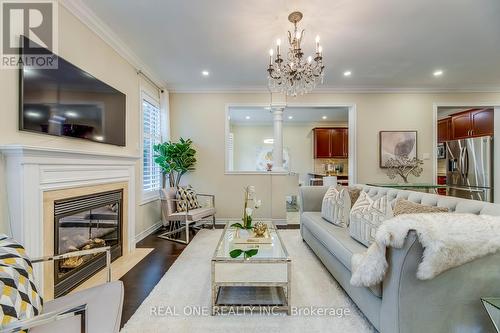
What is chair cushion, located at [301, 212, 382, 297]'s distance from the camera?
1.85 m

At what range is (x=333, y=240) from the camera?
2184mm

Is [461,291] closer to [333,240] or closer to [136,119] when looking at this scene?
[333,240]

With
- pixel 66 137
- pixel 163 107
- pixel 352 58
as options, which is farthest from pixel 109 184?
pixel 352 58

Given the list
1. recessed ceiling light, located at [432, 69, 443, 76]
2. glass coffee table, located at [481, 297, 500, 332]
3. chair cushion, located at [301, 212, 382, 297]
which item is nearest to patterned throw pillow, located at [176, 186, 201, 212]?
chair cushion, located at [301, 212, 382, 297]

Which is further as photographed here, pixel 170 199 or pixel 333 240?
pixel 170 199

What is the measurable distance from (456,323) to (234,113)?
235 inches

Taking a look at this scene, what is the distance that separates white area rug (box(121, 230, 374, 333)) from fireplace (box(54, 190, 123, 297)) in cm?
77

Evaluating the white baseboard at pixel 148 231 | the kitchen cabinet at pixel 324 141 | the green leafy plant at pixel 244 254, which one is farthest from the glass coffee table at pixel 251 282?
the kitchen cabinet at pixel 324 141

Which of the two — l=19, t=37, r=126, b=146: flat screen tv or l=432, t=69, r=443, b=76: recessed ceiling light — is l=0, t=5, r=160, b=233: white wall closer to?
l=19, t=37, r=126, b=146: flat screen tv

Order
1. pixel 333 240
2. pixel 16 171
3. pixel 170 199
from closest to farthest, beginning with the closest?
pixel 16 171, pixel 333 240, pixel 170 199

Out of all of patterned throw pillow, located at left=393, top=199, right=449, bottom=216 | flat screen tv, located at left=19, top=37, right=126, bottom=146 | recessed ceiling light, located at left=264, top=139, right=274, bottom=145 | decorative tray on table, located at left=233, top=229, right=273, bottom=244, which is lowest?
decorative tray on table, located at left=233, top=229, right=273, bottom=244

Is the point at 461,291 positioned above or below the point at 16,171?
below

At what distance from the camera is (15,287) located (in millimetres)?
1076

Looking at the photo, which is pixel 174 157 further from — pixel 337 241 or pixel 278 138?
pixel 337 241
